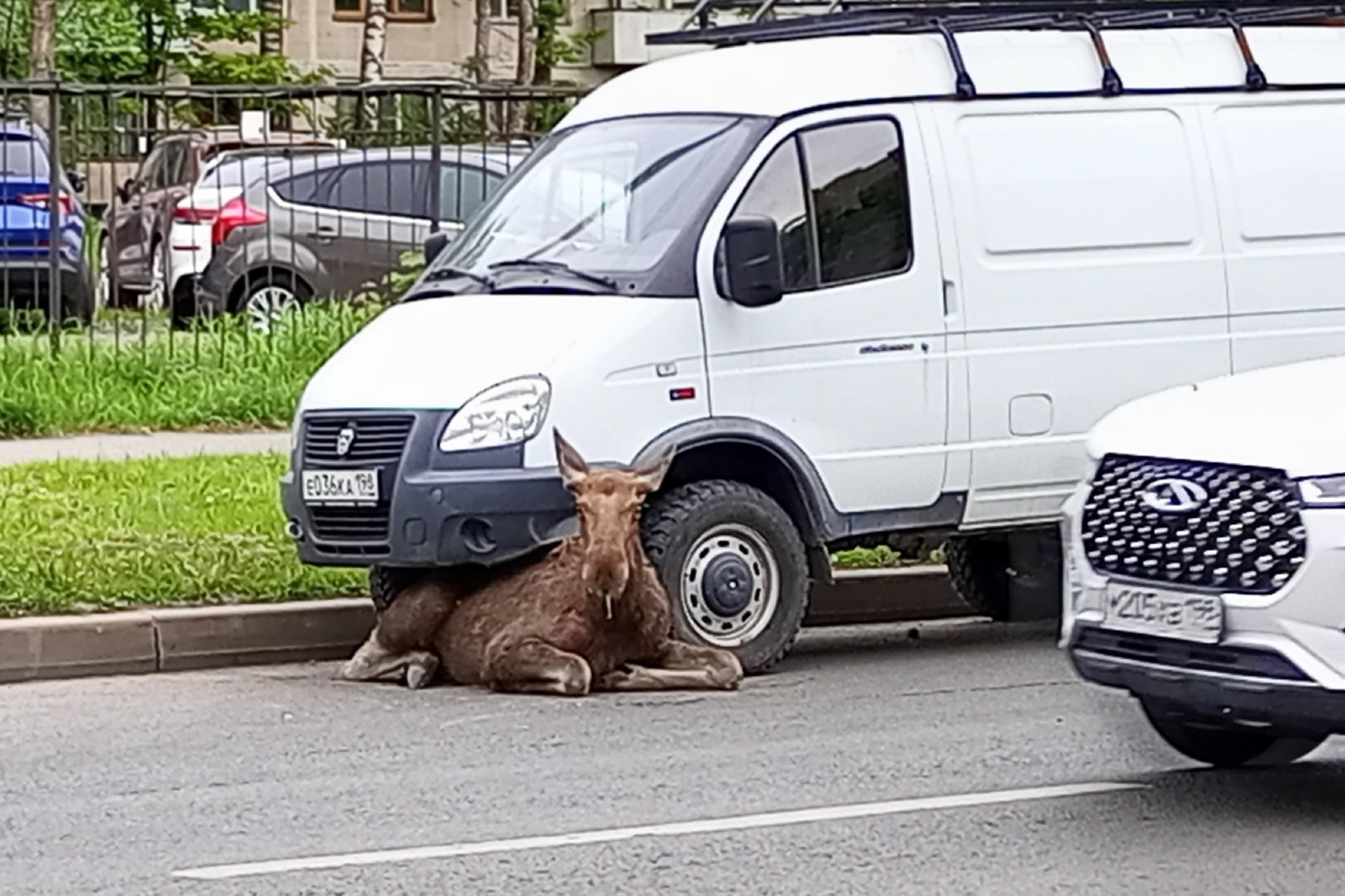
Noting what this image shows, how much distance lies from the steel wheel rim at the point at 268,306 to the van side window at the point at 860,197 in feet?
23.1

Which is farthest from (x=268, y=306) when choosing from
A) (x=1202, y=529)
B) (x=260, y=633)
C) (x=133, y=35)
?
(x=133, y=35)

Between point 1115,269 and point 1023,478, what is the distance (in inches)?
36.9

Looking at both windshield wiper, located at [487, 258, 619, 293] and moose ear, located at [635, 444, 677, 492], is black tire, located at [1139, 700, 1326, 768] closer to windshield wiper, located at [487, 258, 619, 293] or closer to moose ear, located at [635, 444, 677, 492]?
moose ear, located at [635, 444, 677, 492]

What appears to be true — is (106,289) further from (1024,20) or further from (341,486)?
(1024,20)

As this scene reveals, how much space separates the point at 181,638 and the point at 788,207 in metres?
2.95

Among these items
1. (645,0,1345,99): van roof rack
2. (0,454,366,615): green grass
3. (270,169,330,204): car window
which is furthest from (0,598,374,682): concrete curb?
A: (270,169,330,204): car window

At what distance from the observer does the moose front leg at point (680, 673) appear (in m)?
10.7

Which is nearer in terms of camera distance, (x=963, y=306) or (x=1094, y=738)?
(x=1094, y=738)

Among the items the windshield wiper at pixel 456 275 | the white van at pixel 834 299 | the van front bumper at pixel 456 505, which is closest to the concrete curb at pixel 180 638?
the white van at pixel 834 299

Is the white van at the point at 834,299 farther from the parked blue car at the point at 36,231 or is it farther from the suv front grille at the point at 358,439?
the parked blue car at the point at 36,231

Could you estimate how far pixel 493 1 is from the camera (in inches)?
1893

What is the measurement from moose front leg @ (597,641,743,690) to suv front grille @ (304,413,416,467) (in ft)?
3.83

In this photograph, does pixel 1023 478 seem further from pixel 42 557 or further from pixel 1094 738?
pixel 42 557

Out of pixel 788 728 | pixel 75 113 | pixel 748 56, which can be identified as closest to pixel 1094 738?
pixel 788 728
